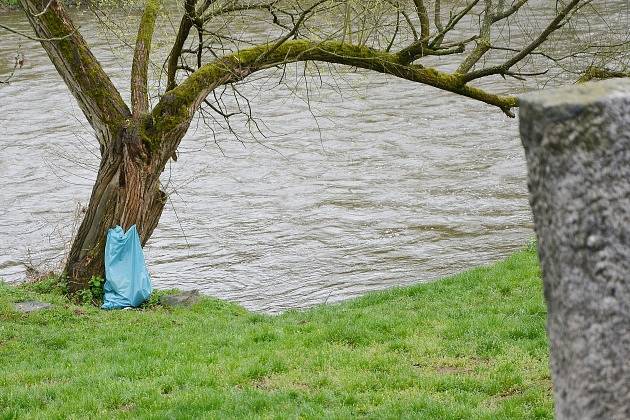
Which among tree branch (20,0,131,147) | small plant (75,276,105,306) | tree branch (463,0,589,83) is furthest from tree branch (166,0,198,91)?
tree branch (463,0,589,83)

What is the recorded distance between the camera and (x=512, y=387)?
755 centimetres

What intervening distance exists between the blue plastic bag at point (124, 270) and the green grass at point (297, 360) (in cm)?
68

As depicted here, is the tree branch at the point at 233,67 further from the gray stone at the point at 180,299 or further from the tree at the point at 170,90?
the gray stone at the point at 180,299

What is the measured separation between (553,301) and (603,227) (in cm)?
30

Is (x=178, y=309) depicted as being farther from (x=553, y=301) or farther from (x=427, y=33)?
(x=553, y=301)

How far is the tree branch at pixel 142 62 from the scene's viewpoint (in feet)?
43.0

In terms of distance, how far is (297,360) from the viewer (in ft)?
28.3

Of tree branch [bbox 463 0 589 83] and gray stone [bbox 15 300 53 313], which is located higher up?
tree branch [bbox 463 0 589 83]

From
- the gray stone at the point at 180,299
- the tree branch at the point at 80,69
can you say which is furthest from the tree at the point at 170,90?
the gray stone at the point at 180,299

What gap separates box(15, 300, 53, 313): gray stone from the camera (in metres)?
12.5

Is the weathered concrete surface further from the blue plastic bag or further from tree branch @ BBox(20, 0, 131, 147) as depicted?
the blue plastic bag

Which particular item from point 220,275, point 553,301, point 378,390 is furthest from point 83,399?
point 220,275

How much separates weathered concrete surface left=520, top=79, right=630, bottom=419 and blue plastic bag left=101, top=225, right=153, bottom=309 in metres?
10.7

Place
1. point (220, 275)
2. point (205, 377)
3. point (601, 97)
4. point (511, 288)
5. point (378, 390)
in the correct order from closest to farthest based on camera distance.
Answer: point (601, 97) → point (378, 390) → point (205, 377) → point (511, 288) → point (220, 275)
